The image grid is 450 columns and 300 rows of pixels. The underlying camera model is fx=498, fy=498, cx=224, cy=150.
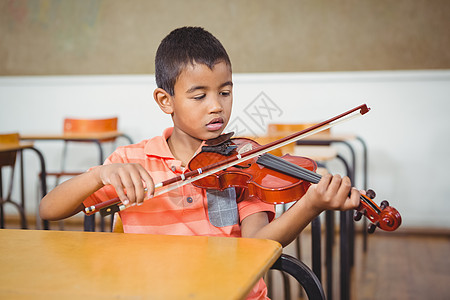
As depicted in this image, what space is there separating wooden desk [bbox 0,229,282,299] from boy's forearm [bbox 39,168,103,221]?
6.8 inches

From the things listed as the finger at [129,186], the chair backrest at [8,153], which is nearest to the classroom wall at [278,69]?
the chair backrest at [8,153]

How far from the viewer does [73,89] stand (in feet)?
13.0

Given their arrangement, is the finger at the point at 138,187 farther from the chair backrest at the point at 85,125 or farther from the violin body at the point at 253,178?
the chair backrest at the point at 85,125

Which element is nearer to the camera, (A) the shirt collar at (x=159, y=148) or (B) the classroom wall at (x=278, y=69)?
(A) the shirt collar at (x=159, y=148)

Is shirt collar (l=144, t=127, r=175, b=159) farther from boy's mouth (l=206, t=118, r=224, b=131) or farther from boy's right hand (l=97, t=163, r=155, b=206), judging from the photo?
boy's right hand (l=97, t=163, r=155, b=206)

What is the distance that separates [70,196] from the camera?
3.05 feet

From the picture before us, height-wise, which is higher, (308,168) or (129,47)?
(129,47)

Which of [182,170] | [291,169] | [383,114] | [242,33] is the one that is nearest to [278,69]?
[242,33]

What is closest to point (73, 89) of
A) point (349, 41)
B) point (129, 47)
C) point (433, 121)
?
point (129, 47)

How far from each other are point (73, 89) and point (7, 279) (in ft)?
11.8

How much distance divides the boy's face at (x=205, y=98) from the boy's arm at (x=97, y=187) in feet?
0.92

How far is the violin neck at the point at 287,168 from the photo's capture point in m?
0.91

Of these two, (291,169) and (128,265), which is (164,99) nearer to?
(291,169)

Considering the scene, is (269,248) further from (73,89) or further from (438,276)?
(73,89)
